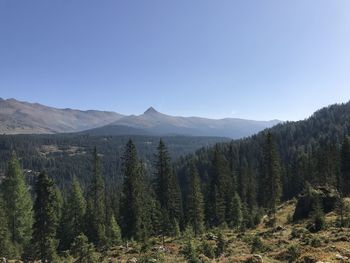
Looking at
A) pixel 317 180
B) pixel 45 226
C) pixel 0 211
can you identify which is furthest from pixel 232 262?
pixel 317 180

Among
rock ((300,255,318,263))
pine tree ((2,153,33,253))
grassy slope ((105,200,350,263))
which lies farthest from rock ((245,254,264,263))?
pine tree ((2,153,33,253))

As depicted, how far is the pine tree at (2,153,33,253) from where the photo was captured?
6294 cm

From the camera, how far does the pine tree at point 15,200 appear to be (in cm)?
6294

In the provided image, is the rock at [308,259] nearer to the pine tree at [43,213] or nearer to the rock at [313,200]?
the pine tree at [43,213]

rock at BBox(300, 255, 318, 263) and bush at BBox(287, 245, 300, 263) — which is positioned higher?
rock at BBox(300, 255, 318, 263)

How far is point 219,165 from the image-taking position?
82188 millimetres

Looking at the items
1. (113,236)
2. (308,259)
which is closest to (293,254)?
(308,259)

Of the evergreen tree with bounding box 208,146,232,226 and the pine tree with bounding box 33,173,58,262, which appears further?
the evergreen tree with bounding box 208,146,232,226

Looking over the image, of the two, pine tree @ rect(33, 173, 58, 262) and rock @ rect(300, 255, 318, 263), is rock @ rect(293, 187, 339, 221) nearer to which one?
rock @ rect(300, 255, 318, 263)

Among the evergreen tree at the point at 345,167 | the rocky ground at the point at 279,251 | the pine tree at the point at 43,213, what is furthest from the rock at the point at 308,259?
the evergreen tree at the point at 345,167

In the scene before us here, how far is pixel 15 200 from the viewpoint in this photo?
63.4 m

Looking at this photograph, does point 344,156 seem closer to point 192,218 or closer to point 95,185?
point 192,218

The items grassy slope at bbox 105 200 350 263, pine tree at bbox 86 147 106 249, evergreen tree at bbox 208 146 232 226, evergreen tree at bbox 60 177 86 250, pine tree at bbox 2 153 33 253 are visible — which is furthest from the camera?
evergreen tree at bbox 208 146 232 226

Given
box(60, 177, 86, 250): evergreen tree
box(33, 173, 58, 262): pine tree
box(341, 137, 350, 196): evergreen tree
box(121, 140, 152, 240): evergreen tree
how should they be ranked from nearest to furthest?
box(33, 173, 58, 262): pine tree → box(121, 140, 152, 240): evergreen tree → box(60, 177, 86, 250): evergreen tree → box(341, 137, 350, 196): evergreen tree
